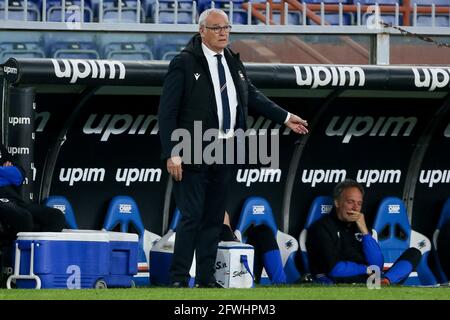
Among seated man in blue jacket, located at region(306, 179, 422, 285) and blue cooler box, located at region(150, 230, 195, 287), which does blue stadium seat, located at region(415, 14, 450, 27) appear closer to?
seated man in blue jacket, located at region(306, 179, 422, 285)

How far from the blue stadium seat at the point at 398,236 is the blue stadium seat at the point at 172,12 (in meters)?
3.53

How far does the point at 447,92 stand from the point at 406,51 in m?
0.44

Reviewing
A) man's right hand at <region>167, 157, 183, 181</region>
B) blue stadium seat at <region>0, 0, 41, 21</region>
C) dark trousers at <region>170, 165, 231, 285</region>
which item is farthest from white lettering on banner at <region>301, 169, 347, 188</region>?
blue stadium seat at <region>0, 0, 41, 21</region>

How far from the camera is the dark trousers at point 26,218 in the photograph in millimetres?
10266

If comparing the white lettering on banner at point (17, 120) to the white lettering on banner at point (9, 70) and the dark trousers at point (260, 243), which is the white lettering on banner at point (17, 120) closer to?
the white lettering on banner at point (9, 70)

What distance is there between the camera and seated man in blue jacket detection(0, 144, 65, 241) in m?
10.3

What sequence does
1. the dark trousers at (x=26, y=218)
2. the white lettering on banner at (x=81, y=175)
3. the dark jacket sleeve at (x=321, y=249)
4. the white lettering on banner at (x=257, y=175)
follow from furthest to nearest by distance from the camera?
the white lettering on banner at (x=257, y=175) < the white lettering on banner at (x=81, y=175) < the dark jacket sleeve at (x=321, y=249) < the dark trousers at (x=26, y=218)

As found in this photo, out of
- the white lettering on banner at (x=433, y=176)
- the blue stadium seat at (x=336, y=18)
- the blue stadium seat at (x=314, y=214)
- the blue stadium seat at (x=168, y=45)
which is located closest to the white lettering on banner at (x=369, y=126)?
the white lettering on banner at (x=433, y=176)

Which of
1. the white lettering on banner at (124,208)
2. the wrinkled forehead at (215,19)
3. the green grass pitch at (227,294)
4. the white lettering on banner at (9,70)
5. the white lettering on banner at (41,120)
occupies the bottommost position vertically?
the green grass pitch at (227,294)

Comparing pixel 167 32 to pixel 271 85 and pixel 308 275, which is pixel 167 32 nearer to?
pixel 271 85

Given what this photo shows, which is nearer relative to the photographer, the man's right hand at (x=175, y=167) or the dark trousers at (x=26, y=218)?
the man's right hand at (x=175, y=167)

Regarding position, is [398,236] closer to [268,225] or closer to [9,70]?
[268,225]

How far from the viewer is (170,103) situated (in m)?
9.81
